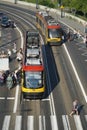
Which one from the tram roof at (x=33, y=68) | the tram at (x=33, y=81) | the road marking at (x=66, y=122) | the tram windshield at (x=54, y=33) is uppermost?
the tram roof at (x=33, y=68)

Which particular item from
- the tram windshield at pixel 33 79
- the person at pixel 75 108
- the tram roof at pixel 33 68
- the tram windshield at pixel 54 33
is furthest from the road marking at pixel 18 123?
the tram windshield at pixel 54 33

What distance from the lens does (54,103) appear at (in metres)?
45.8

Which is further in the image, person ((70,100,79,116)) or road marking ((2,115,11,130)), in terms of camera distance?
person ((70,100,79,116))

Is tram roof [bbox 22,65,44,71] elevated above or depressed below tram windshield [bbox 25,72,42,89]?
above

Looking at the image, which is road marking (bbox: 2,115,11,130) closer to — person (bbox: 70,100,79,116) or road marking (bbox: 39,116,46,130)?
road marking (bbox: 39,116,46,130)

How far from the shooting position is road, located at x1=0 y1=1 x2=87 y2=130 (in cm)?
4094

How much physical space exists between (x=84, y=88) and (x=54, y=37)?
61.0 ft

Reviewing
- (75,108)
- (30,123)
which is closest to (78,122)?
(75,108)

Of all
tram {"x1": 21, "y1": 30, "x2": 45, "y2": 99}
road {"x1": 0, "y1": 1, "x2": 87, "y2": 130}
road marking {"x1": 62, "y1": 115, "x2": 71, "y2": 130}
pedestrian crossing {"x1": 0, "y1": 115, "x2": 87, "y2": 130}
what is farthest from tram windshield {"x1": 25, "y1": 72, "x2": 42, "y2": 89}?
road marking {"x1": 62, "y1": 115, "x2": 71, "y2": 130}

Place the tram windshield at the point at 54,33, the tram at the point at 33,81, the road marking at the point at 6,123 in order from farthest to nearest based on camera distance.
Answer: the tram windshield at the point at 54,33
the tram at the point at 33,81
the road marking at the point at 6,123

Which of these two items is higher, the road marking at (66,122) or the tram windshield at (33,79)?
the tram windshield at (33,79)

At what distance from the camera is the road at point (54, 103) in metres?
40.9

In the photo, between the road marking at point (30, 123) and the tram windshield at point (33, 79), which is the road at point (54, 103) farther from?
the tram windshield at point (33, 79)

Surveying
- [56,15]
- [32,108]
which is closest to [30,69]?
[32,108]
